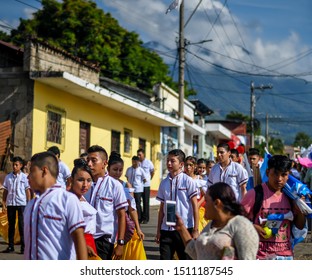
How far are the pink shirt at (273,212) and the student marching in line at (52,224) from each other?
185cm

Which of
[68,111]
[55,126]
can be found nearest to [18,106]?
[55,126]

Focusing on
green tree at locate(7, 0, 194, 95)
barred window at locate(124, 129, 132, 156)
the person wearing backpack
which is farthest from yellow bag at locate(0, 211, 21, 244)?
green tree at locate(7, 0, 194, 95)

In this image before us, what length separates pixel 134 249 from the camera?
8727mm

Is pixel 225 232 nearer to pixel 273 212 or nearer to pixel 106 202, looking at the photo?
pixel 273 212

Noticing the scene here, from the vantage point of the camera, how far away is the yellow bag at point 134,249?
868 centimetres

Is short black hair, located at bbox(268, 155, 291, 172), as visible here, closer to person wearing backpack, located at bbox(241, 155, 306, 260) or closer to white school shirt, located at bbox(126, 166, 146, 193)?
person wearing backpack, located at bbox(241, 155, 306, 260)

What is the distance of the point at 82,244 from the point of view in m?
5.02

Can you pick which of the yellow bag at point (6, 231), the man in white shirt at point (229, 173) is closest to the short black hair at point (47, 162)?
the man in white shirt at point (229, 173)

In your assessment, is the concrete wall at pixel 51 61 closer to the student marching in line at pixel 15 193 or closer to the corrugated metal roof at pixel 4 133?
the corrugated metal roof at pixel 4 133

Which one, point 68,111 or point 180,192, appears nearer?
point 180,192

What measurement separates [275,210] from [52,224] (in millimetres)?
2262

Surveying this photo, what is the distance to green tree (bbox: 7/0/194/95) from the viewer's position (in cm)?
3501
